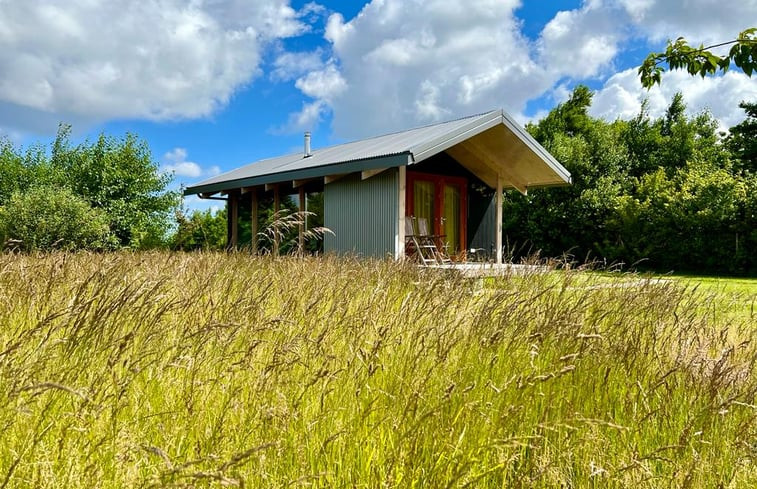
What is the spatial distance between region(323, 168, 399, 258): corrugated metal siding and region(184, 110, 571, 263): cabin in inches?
0.9

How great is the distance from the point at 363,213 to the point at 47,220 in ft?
33.4

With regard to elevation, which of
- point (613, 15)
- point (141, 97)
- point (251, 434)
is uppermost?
point (613, 15)

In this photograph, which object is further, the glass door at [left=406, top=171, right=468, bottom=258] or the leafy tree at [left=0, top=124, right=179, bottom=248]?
the leafy tree at [left=0, top=124, right=179, bottom=248]

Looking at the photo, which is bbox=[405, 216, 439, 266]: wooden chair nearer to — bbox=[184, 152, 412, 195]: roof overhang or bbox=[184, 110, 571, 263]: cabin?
bbox=[184, 110, 571, 263]: cabin

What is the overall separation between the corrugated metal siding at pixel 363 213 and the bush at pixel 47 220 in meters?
7.62

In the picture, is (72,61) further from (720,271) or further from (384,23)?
(720,271)

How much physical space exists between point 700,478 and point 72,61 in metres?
21.6

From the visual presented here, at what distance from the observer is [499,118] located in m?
11.0

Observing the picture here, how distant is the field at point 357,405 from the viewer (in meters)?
1.64

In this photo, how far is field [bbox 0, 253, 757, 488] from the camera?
1.64 m

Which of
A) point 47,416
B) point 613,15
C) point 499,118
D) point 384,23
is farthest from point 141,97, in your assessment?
point 47,416

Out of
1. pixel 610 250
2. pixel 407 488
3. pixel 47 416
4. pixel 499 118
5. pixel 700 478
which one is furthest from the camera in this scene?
pixel 610 250


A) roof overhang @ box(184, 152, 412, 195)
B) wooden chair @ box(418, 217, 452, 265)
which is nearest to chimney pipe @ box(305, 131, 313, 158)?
roof overhang @ box(184, 152, 412, 195)

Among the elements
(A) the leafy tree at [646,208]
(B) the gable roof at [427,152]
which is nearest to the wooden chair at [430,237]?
(B) the gable roof at [427,152]
